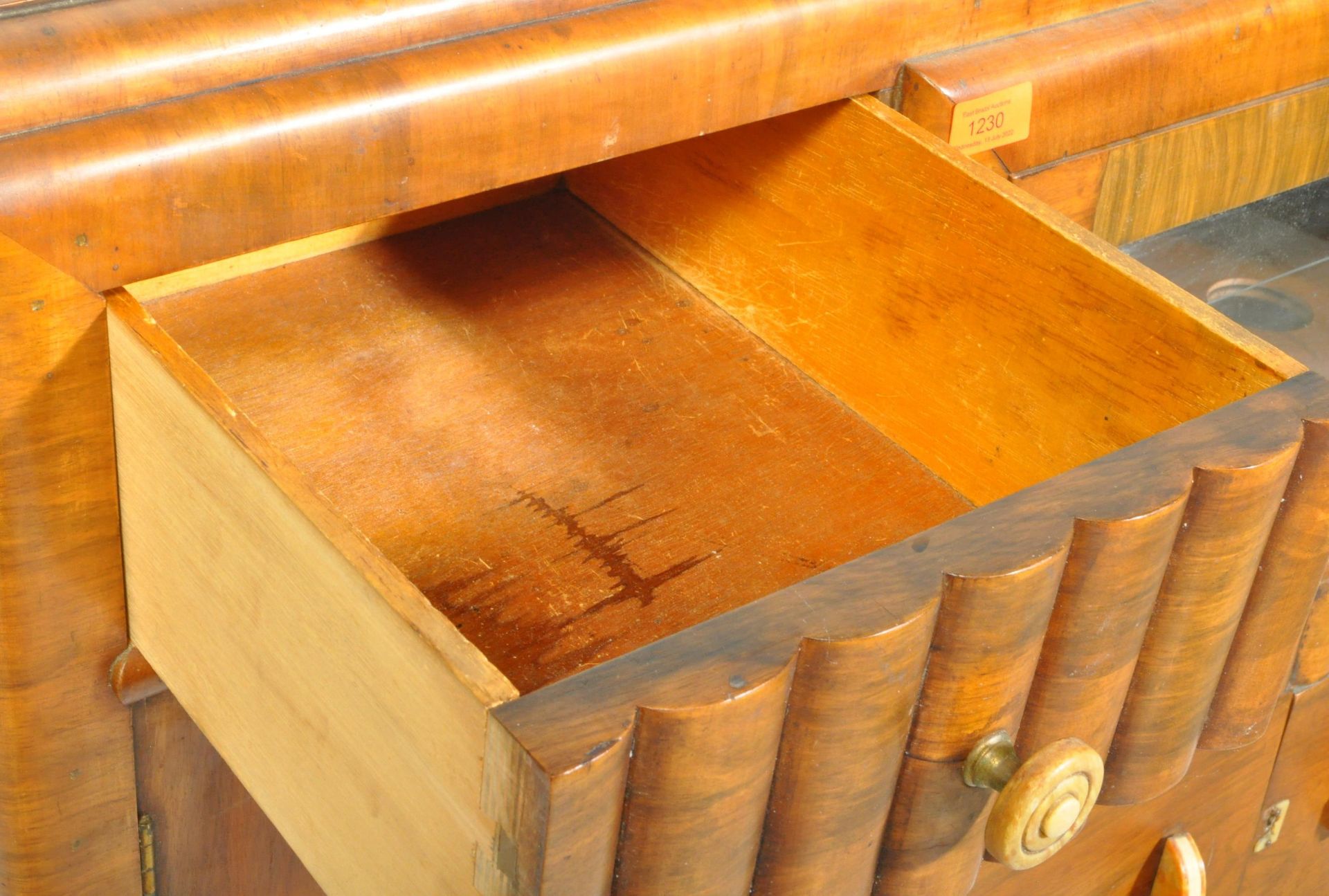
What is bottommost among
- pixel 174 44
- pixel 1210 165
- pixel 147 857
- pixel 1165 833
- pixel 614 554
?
pixel 147 857

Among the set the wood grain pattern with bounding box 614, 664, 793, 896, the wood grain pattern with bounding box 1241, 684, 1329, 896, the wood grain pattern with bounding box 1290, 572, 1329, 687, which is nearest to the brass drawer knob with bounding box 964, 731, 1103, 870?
the wood grain pattern with bounding box 614, 664, 793, 896

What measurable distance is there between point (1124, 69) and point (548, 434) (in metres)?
0.53

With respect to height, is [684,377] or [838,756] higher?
[838,756]

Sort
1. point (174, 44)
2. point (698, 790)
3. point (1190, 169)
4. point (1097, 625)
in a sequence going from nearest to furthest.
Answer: point (698, 790) → point (1097, 625) → point (174, 44) → point (1190, 169)

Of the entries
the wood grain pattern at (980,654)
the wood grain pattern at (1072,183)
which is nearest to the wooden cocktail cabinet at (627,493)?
the wood grain pattern at (980,654)

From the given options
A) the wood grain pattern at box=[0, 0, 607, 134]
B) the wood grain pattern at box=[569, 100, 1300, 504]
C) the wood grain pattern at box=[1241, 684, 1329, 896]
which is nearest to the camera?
the wood grain pattern at box=[0, 0, 607, 134]

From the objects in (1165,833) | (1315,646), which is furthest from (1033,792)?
(1165,833)

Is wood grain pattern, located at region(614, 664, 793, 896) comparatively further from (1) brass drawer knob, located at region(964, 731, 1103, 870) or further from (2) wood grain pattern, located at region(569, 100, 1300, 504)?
(2) wood grain pattern, located at region(569, 100, 1300, 504)

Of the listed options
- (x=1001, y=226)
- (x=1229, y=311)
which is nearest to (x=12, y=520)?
(x=1001, y=226)

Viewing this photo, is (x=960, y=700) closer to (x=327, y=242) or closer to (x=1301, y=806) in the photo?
(x=1301, y=806)

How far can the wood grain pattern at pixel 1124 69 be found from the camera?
42.4 inches

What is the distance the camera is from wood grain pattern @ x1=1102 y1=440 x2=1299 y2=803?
0.67 meters

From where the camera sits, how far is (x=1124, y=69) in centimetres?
116

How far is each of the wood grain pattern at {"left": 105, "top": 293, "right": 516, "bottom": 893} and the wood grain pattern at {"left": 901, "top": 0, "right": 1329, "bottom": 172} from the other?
58 centimetres
